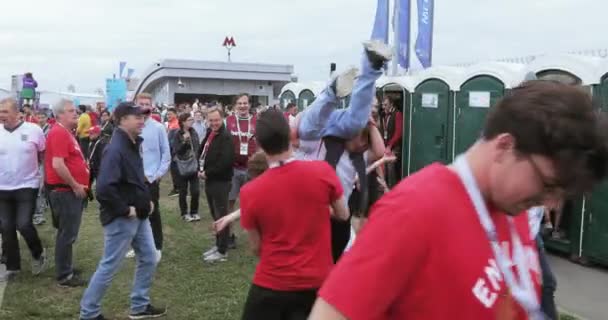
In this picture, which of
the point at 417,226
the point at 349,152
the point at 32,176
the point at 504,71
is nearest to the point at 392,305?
the point at 417,226

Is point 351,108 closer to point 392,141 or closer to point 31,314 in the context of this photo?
point 31,314

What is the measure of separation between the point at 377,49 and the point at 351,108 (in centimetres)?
55

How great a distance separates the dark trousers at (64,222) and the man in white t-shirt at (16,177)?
18.9 inches

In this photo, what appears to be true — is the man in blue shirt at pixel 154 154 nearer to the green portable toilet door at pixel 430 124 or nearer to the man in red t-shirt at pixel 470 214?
the green portable toilet door at pixel 430 124

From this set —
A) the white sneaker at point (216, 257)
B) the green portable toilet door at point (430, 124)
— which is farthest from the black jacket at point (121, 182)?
Answer: the green portable toilet door at point (430, 124)

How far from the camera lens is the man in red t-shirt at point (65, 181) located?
568 centimetres

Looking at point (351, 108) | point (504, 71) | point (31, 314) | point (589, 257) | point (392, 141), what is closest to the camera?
point (351, 108)

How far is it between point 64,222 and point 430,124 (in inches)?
234

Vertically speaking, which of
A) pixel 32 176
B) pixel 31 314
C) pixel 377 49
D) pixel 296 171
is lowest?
pixel 31 314

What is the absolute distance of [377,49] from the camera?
2951 mm

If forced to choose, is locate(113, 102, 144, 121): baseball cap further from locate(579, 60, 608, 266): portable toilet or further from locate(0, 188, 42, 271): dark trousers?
locate(579, 60, 608, 266): portable toilet

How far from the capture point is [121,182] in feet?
15.3

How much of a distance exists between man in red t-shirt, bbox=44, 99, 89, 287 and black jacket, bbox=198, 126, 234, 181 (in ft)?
4.73

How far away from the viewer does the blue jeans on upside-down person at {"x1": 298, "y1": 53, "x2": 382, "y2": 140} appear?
3.36 metres
